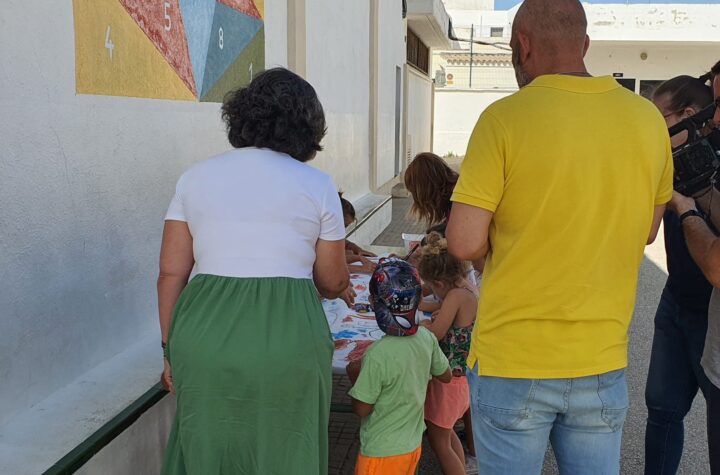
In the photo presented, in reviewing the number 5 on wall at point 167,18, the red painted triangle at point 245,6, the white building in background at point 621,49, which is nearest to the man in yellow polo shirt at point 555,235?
the number 5 on wall at point 167,18

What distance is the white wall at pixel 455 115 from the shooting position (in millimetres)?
26281

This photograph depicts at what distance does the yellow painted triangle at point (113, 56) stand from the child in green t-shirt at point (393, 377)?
1344 mm

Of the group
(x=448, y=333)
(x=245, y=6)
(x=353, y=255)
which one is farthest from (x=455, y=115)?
(x=448, y=333)

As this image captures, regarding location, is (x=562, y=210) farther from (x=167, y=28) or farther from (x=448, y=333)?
(x=167, y=28)

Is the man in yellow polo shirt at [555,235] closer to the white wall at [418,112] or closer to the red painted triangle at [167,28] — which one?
the red painted triangle at [167,28]

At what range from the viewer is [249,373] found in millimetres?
1915

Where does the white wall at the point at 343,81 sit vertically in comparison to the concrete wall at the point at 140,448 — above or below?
above

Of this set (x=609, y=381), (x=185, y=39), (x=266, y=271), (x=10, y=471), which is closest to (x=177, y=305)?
(x=266, y=271)

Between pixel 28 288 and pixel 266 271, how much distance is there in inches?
39.1

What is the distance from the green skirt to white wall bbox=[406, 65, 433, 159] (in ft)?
46.9

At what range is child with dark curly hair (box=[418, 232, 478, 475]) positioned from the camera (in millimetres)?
2908

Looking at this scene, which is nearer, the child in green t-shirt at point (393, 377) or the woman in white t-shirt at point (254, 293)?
the woman in white t-shirt at point (254, 293)

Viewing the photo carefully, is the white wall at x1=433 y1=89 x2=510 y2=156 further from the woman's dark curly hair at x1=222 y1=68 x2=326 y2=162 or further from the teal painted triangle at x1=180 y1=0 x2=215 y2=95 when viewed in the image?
the woman's dark curly hair at x1=222 y1=68 x2=326 y2=162

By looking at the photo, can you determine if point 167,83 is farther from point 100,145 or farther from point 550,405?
point 550,405
